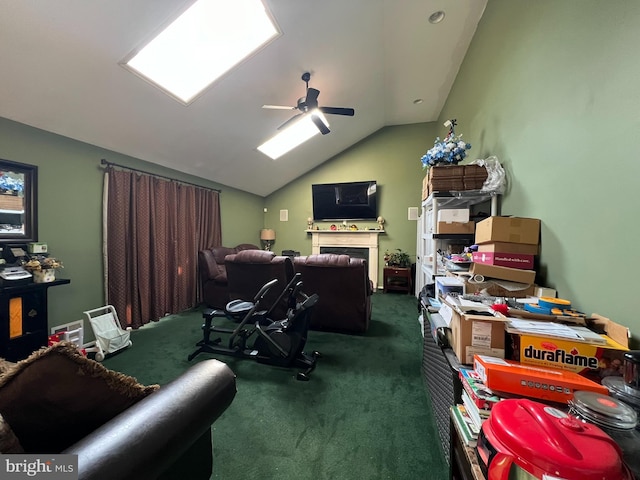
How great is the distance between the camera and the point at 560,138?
134 centimetres

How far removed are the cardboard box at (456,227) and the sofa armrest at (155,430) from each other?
2121 mm

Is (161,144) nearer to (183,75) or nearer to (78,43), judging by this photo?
(183,75)

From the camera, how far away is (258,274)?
301 cm

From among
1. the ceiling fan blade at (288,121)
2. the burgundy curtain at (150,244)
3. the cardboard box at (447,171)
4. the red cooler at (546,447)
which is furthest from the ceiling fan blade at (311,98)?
the red cooler at (546,447)

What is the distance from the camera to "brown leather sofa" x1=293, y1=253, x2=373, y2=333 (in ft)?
8.79

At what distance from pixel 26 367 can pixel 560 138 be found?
7.54ft

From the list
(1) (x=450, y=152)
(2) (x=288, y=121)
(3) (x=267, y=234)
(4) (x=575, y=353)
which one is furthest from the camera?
(3) (x=267, y=234)

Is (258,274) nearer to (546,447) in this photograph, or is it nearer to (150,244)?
(150,244)

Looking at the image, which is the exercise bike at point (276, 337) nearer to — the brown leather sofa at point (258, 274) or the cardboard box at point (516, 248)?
the brown leather sofa at point (258, 274)

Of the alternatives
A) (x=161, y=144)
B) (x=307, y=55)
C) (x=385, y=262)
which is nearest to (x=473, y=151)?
(x=307, y=55)

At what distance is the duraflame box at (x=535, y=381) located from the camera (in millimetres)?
743

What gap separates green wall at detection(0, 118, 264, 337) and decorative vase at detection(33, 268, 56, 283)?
391 millimetres

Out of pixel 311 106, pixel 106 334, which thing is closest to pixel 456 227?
pixel 311 106

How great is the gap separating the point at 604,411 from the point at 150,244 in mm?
4056
